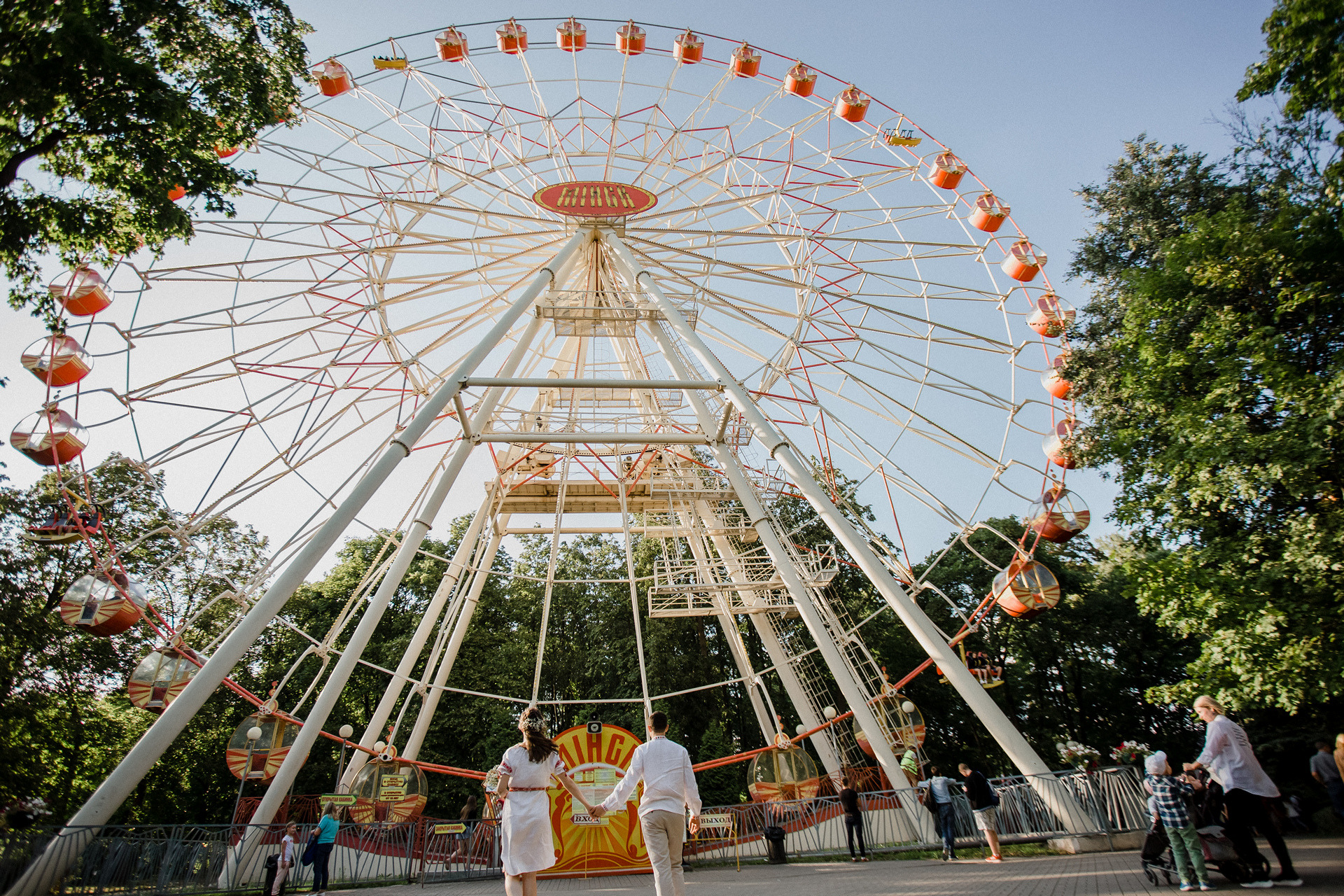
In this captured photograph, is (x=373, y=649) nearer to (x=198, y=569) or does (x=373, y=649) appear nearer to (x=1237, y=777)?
(x=198, y=569)

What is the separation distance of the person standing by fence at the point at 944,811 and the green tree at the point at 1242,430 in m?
6.90

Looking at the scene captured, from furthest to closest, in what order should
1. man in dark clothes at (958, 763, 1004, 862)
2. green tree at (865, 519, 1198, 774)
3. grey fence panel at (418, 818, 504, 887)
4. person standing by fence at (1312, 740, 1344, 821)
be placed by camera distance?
green tree at (865, 519, 1198, 774)
grey fence panel at (418, 818, 504, 887)
man in dark clothes at (958, 763, 1004, 862)
person standing by fence at (1312, 740, 1344, 821)

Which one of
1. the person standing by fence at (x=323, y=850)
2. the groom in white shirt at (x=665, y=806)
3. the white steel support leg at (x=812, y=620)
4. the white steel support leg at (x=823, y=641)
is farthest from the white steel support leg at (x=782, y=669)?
the groom in white shirt at (x=665, y=806)

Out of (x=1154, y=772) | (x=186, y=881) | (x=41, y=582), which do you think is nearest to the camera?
(x=1154, y=772)

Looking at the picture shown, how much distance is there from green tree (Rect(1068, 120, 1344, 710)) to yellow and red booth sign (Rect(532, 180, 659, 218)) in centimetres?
1031

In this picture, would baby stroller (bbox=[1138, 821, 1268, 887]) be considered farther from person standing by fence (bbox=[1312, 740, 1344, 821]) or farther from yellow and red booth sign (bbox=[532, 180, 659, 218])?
yellow and red booth sign (bbox=[532, 180, 659, 218])

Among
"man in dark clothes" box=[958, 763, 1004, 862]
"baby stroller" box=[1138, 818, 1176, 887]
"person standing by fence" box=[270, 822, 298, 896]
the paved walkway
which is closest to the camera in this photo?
the paved walkway

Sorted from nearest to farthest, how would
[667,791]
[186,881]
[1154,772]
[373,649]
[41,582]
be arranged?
[667,791] → [1154,772] → [186,881] → [41,582] → [373,649]

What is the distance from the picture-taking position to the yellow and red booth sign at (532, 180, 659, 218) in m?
15.5

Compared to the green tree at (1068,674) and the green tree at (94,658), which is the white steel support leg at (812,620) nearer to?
the green tree at (94,658)

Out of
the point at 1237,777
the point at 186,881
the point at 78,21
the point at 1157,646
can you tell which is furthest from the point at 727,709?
the point at 78,21

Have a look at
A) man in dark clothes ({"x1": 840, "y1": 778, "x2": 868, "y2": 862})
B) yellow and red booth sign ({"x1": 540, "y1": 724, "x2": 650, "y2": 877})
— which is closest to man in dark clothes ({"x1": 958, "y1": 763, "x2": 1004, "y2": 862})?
man in dark clothes ({"x1": 840, "y1": 778, "x2": 868, "y2": 862})

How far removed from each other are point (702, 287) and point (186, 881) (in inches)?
480

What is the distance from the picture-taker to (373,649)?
3080cm
